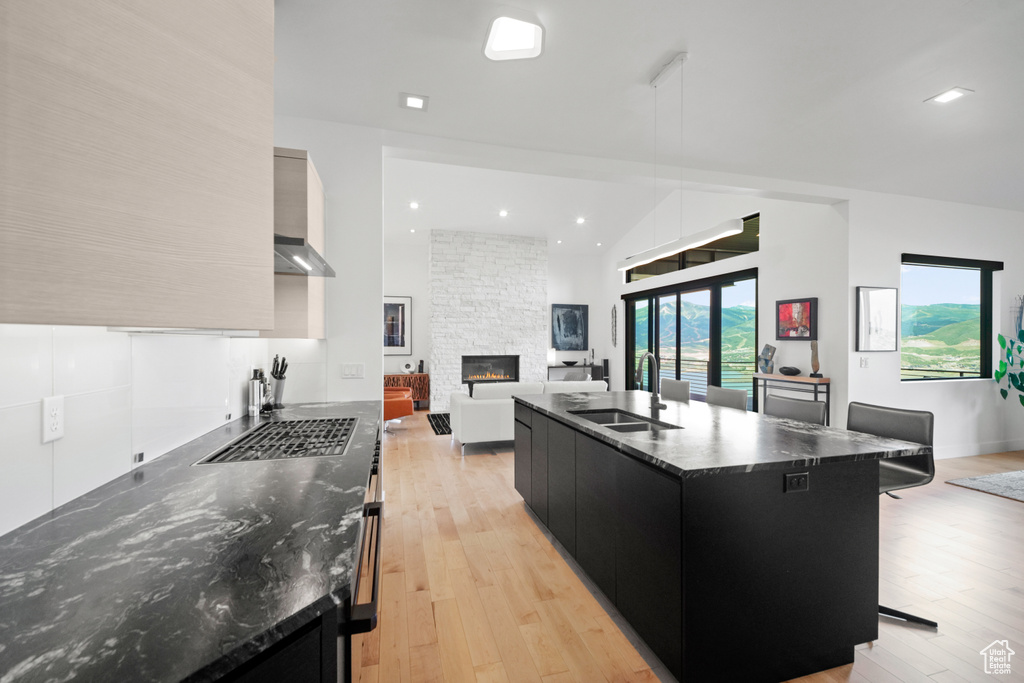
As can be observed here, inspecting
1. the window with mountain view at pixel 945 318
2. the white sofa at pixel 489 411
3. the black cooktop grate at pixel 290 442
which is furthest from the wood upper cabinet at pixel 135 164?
the window with mountain view at pixel 945 318

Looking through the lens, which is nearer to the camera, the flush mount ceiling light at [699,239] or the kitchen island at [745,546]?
the kitchen island at [745,546]

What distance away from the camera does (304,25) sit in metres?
2.08

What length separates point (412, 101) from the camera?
2.71 meters

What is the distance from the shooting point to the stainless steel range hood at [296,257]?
1.43 metres

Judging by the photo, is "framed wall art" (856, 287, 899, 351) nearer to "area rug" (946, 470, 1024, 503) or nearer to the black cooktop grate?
"area rug" (946, 470, 1024, 503)

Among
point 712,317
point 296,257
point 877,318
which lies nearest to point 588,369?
point 712,317

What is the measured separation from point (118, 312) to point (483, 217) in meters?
6.83

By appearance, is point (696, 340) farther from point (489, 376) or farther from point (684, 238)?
point (684, 238)

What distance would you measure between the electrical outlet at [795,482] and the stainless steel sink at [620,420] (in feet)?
2.40

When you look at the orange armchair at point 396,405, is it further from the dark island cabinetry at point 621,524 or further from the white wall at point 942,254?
the white wall at point 942,254

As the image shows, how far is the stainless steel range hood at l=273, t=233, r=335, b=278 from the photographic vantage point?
1.43 metres

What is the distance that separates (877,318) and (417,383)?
6479 millimetres

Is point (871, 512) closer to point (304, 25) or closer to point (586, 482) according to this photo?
point (586, 482)

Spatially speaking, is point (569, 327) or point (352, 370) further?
point (569, 327)
